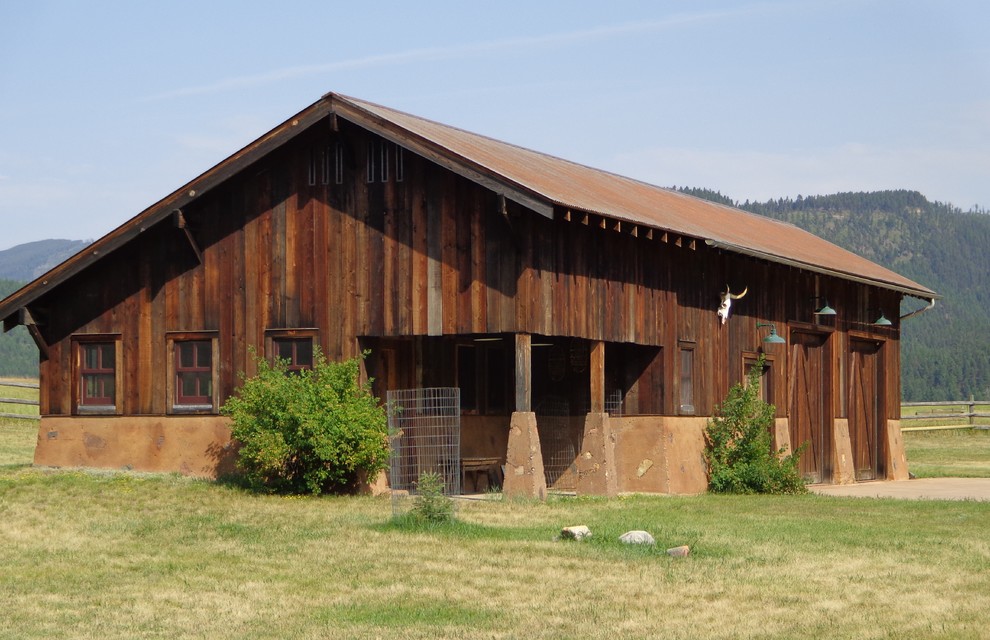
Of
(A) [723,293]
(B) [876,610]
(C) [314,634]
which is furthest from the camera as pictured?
(A) [723,293]

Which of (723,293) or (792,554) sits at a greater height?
(723,293)

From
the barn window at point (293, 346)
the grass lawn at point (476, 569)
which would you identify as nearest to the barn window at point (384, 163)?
the barn window at point (293, 346)

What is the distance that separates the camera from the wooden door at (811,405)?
98.6 ft

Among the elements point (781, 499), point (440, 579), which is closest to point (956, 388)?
point (781, 499)

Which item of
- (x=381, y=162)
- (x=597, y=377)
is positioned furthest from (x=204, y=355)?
(x=597, y=377)

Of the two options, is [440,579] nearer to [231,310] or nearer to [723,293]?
[231,310]

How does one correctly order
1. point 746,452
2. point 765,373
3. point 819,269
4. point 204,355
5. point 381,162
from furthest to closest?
point 765,373
point 819,269
point 746,452
point 204,355
point 381,162

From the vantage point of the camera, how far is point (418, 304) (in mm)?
22953

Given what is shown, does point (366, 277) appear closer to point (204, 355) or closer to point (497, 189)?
point (497, 189)

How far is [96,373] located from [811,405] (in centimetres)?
1516

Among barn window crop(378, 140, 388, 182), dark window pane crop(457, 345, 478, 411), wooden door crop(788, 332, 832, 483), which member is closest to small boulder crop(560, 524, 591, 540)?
barn window crop(378, 140, 388, 182)

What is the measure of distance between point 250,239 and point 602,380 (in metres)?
6.56

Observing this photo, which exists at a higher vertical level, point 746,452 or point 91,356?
point 91,356

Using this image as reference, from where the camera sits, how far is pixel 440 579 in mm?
15148
